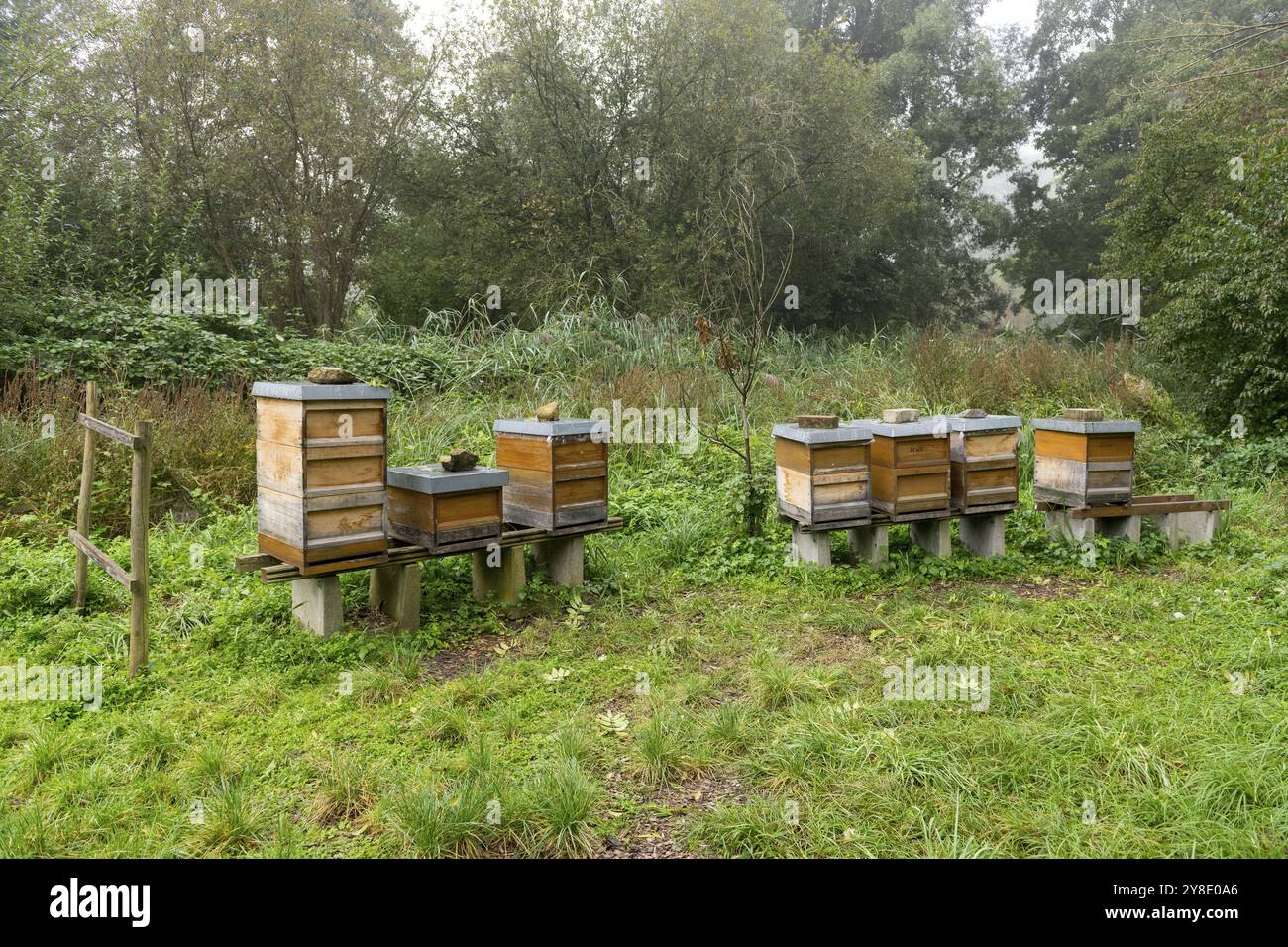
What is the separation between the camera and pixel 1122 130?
24891 mm

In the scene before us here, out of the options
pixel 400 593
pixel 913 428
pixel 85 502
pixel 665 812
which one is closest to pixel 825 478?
pixel 913 428

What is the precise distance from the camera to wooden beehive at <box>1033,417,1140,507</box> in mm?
6377

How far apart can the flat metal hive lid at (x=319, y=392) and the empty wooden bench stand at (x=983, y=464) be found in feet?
13.3

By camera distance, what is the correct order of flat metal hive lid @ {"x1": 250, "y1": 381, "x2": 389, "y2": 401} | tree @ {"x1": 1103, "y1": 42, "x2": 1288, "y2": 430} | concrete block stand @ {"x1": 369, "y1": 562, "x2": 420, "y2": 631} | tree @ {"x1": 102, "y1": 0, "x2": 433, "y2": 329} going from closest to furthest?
flat metal hive lid @ {"x1": 250, "y1": 381, "x2": 389, "y2": 401}
concrete block stand @ {"x1": 369, "y1": 562, "x2": 420, "y2": 631}
tree @ {"x1": 1103, "y1": 42, "x2": 1288, "y2": 430}
tree @ {"x1": 102, "y1": 0, "x2": 433, "y2": 329}

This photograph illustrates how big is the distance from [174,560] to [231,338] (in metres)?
5.68

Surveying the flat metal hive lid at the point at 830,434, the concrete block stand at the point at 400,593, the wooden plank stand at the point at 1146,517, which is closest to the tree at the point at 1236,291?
the wooden plank stand at the point at 1146,517

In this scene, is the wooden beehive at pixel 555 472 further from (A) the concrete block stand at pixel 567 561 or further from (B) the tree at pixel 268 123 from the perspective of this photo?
(B) the tree at pixel 268 123

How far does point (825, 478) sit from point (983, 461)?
52.8 inches

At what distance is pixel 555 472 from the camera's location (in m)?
5.53

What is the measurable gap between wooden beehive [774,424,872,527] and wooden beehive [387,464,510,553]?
6.79ft

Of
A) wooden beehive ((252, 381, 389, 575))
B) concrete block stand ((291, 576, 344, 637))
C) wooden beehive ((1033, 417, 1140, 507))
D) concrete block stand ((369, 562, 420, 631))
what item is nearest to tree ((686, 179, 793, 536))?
wooden beehive ((1033, 417, 1140, 507))

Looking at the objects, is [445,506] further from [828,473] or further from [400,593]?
[828,473]

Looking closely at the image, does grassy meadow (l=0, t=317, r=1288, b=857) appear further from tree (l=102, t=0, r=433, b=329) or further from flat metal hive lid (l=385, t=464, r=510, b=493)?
tree (l=102, t=0, r=433, b=329)

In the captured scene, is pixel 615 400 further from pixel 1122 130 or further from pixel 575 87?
pixel 1122 130
